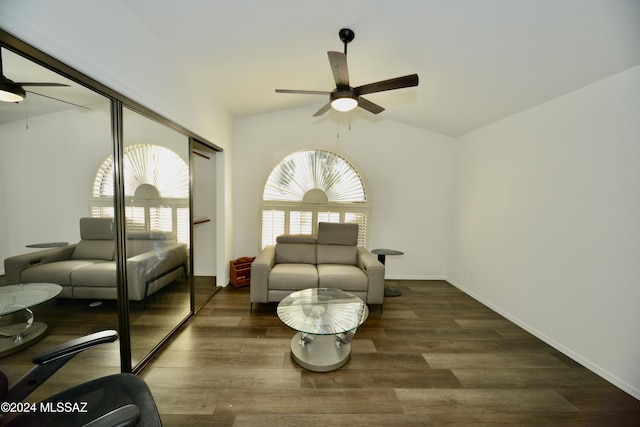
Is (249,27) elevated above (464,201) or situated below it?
above

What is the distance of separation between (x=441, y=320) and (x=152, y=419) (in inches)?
110

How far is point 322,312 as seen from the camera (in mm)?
2047

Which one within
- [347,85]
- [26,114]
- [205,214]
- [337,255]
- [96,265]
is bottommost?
[337,255]

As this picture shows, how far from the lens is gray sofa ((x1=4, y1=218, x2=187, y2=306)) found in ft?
3.85

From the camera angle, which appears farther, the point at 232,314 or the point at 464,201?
the point at 464,201

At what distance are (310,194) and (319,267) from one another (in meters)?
1.32

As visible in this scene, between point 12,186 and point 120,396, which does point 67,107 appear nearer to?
point 12,186

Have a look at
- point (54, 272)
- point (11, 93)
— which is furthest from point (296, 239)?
point (11, 93)

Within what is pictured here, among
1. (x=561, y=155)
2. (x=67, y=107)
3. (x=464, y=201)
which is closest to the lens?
(x=67, y=107)

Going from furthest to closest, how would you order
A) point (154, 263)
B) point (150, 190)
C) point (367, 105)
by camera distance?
point (367, 105)
point (154, 263)
point (150, 190)

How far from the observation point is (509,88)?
2.30 meters

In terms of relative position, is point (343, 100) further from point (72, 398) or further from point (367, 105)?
point (72, 398)

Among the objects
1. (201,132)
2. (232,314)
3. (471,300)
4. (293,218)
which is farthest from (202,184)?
(471,300)

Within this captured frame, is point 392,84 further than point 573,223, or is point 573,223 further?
point 573,223
